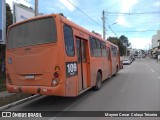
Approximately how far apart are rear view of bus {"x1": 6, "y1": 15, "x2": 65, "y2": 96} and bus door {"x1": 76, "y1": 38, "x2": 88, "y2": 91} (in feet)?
6.02

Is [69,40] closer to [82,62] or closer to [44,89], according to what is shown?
[82,62]

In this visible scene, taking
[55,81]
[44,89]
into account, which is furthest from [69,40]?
[44,89]

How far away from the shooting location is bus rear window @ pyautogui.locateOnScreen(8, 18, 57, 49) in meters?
8.70

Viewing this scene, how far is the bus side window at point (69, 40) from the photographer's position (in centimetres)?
889

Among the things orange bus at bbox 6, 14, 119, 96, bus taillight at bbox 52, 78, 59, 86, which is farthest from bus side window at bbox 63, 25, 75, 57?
bus taillight at bbox 52, 78, 59, 86

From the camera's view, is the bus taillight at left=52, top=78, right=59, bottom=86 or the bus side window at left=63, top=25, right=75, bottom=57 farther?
the bus side window at left=63, top=25, right=75, bottom=57

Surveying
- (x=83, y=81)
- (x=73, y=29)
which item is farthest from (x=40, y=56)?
(x=83, y=81)

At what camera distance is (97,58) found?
1317 centimetres

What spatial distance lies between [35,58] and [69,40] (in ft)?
4.62

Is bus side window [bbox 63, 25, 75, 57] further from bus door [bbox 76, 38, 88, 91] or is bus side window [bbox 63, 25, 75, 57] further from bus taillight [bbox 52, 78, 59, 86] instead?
bus taillight [bbox 52, 78, 59, 86]

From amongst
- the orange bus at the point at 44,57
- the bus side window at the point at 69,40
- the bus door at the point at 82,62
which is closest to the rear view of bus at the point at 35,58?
the orange bus at the point at 44,57

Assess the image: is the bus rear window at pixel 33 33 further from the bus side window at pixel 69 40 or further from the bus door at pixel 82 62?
the bus door at pixel 82 62

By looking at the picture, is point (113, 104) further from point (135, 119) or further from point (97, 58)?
point (97, 58)

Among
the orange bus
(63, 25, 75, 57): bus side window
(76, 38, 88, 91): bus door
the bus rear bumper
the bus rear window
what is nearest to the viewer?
the bus rear bumper
